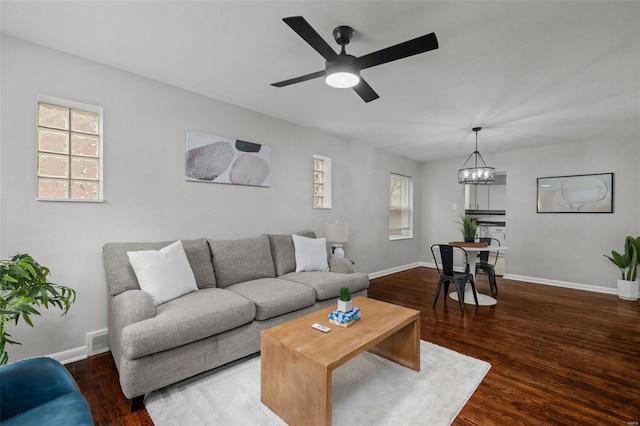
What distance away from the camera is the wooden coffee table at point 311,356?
1523 mm

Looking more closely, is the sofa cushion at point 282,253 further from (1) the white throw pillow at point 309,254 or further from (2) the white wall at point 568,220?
(2) the white wall at point 568,220

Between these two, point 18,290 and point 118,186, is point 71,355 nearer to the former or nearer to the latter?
point 18,290

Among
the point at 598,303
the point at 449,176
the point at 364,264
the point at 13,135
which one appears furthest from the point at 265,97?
the point at 598,303

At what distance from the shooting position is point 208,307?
2145mm

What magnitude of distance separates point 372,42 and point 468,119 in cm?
226

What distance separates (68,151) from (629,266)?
704 cm

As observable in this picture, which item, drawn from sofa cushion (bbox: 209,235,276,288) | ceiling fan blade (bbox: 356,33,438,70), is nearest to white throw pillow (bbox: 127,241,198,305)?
sofa cushion (bbox: 209,235,276,288)

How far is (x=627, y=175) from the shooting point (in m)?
4.44

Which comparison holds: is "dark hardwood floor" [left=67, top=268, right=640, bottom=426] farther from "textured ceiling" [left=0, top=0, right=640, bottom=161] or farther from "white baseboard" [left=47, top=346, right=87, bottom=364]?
"textured ceiling" [left=0, top=0, right=640, bottom=161]

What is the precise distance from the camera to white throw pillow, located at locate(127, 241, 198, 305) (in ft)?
7.53

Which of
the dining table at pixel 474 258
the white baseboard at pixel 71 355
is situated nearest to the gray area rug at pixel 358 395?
the white baseboard at pixel 71 355

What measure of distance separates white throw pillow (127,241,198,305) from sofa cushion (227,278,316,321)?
1.54ft

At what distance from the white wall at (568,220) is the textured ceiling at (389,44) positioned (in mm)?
1009

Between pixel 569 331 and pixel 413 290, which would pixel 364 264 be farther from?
pixel 569 331
